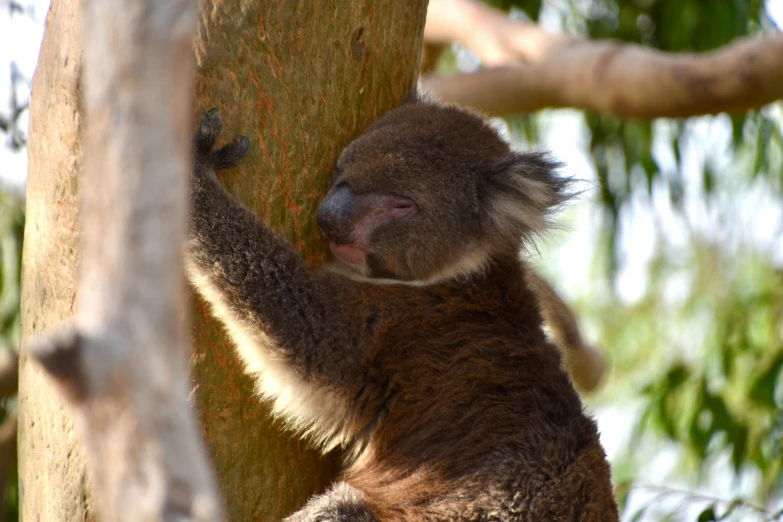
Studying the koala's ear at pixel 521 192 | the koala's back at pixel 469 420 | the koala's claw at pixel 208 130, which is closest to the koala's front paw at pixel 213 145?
the koala's claw at pixel 208 130

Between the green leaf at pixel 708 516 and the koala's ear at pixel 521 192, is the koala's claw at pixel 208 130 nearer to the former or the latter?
the koala's ear at pixel 521 192

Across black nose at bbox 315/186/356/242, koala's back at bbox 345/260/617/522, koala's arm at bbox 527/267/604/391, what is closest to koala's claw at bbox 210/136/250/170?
black nose at bbox 315/186/356/242

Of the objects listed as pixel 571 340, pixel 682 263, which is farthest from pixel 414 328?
pixel 682 263

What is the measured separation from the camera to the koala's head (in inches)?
102

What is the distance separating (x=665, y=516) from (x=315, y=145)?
2.74m

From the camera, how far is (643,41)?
674 centimetres

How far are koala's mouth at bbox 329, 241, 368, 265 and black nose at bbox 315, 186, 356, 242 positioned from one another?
0.20 ft

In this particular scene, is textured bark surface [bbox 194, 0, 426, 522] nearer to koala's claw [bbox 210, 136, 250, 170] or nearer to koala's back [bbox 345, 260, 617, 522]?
koala's claw [bbox 210, 136, 250, 170]

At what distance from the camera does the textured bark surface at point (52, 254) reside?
6.96 feet

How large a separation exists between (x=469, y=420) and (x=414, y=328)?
31cm

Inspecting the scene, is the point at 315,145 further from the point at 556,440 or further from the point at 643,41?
the point at 643,41

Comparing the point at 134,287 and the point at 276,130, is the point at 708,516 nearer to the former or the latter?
the point at 276,130

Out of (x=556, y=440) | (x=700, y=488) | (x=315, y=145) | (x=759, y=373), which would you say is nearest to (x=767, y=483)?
(x=759, y=373)

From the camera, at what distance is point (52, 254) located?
2191 mm
